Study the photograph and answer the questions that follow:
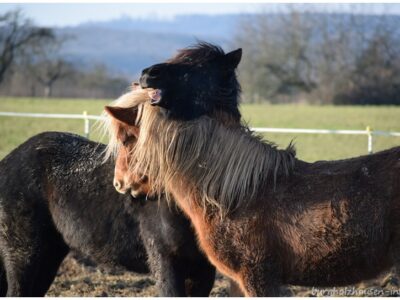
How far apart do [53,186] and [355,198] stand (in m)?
2.49

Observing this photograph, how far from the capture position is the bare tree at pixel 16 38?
46647 mm

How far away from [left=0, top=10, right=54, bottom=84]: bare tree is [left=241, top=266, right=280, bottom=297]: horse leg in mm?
45025

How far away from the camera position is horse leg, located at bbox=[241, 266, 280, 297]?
3.44 m

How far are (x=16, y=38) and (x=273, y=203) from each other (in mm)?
47522

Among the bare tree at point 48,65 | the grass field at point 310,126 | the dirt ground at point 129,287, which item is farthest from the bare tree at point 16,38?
the dirt ground at point 129,287

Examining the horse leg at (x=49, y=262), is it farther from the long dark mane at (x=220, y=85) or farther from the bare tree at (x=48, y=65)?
the bare tree at (x=48, y=65)

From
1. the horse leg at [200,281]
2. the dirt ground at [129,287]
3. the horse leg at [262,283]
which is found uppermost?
the horse leg at [262,283]

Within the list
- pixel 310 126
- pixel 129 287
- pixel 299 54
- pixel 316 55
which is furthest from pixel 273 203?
pixel 316 55

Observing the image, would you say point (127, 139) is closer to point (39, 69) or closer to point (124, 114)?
point (124, 114)

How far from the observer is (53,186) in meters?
4.86

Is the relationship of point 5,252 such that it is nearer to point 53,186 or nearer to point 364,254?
point 53,186

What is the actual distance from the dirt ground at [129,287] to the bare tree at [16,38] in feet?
136

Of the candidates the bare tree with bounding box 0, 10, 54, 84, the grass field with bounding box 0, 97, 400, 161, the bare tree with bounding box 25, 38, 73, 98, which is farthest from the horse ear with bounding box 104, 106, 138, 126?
the bare tree with bounding box 25, 38, 73, 98

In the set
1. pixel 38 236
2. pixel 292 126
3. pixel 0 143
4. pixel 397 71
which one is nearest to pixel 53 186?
pixel 38 236
